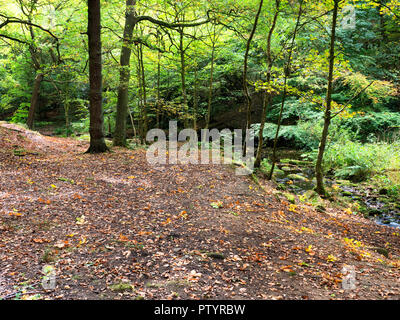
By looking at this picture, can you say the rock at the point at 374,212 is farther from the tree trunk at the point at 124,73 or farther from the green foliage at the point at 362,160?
the tree trunk at the point at 124,73

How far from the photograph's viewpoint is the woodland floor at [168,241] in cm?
301

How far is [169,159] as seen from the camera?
32.9 feet

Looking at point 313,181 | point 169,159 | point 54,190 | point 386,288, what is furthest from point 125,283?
point 313,181

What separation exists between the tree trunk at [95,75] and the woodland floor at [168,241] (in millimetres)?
1999

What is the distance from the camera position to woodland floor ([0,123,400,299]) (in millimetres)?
3006

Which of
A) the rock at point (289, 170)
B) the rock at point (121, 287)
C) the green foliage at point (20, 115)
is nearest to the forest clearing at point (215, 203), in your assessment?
the rock at point (121, 287)

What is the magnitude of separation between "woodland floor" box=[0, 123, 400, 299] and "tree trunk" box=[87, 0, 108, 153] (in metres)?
2.00

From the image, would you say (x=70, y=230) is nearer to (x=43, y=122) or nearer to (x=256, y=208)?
(x=256, y=208)

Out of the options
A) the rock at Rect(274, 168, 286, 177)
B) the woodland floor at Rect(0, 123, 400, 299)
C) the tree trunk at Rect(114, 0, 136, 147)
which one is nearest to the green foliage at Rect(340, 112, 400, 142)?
the rock at Rect(274, 168, 286, 177)

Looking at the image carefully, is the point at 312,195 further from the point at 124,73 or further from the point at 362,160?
the point at 124,73

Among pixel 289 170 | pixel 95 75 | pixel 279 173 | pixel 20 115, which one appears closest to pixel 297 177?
pixel 279 173

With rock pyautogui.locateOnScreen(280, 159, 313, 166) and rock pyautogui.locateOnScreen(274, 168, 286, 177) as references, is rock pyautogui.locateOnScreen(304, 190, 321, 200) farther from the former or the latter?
rock pyautogui.locateOnScreen(280, 159, 313, 166)

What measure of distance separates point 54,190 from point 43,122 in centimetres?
2263

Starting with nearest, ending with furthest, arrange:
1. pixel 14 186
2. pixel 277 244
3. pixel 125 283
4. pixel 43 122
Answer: pixel 125 283 → pixel 277 244 → pixel 14 186 → pixel 43 122
